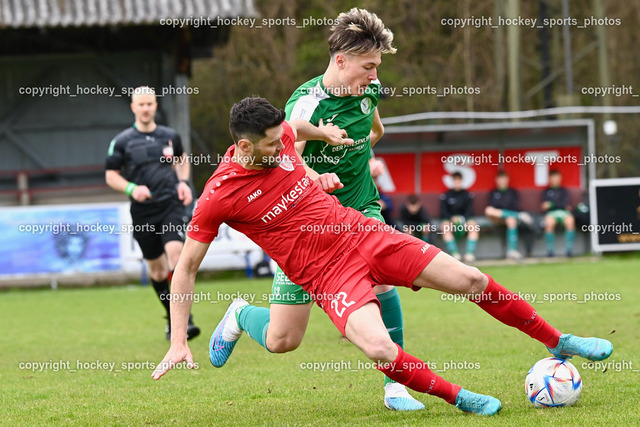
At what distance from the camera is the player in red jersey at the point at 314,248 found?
15.5ft

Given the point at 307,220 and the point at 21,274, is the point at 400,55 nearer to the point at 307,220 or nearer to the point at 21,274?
the point at 21,274

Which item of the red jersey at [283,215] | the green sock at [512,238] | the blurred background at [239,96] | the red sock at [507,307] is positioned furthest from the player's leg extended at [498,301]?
the green sock at [512,238]

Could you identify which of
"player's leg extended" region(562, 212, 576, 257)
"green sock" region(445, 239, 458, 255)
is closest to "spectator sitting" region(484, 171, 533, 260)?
"player's leg extended" region(562, 212, 576, 257)

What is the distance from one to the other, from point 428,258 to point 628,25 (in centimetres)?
2522

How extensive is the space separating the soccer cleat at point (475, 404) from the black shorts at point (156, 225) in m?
4.34

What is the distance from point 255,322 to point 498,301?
152 centimetres

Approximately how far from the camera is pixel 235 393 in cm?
594

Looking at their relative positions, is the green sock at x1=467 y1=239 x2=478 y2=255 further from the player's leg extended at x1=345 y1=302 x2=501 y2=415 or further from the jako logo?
the jako logo

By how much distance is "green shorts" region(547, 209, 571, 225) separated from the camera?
56.4ft

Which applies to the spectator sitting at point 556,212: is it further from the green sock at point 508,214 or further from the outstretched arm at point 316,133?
the outstretched arm at point 316,133

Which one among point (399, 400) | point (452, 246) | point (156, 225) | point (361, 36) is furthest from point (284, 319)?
point (452, 246)

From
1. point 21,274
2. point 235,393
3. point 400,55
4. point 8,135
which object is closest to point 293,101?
point 235,393

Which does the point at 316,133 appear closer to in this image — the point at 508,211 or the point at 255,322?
the point at 255,322

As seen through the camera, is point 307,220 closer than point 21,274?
Yes
